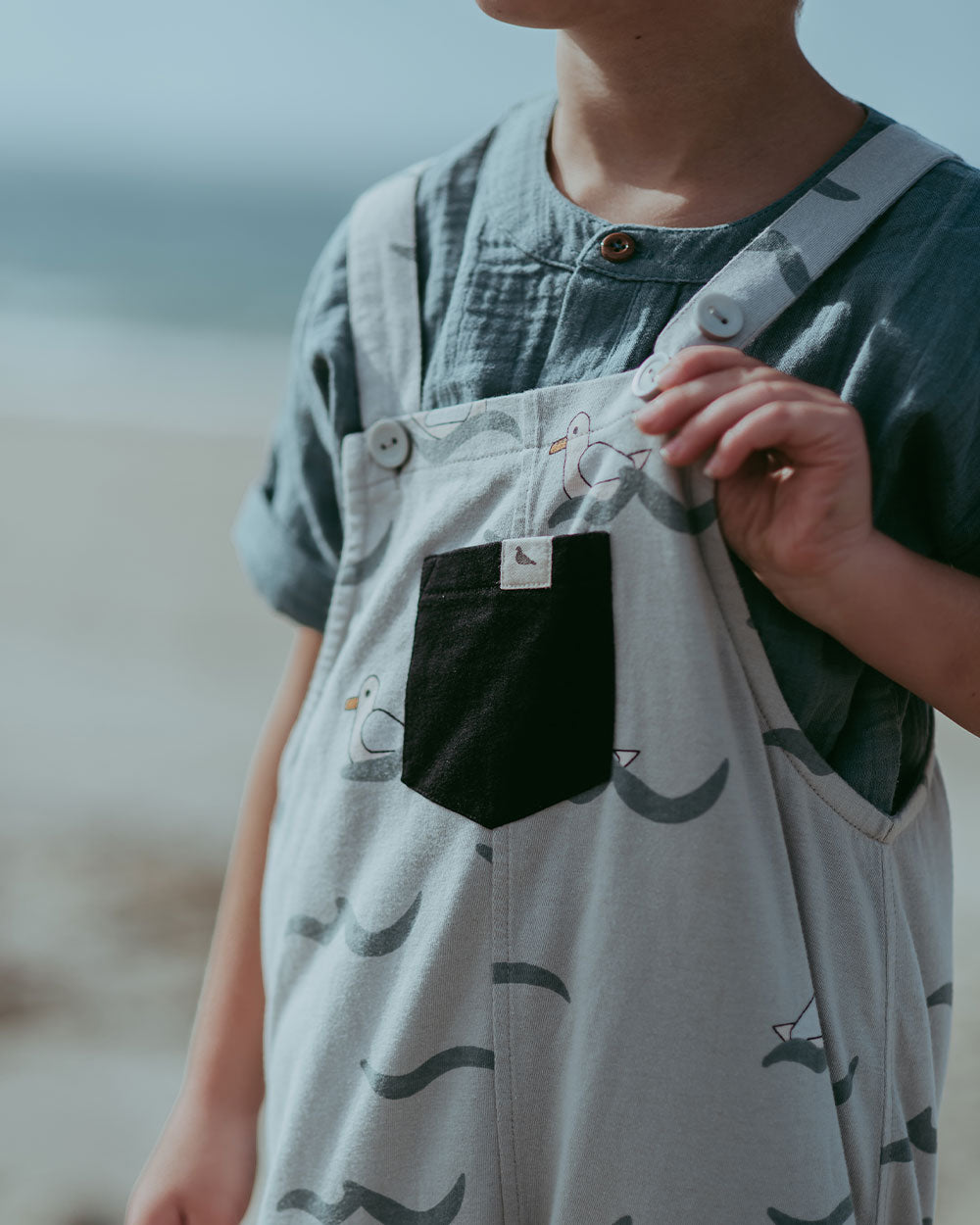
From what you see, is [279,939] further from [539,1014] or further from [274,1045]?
[539,1014]

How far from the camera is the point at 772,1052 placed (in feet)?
2.32

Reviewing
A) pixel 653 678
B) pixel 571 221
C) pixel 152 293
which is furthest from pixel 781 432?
pixel 152 293

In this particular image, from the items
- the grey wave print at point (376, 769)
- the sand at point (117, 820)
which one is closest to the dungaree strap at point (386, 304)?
the grey wave print at point (376, 769)

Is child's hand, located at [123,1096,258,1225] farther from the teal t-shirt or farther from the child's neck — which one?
the child's neck

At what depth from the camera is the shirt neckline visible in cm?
77

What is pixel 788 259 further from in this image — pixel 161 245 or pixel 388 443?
pixel 161 245

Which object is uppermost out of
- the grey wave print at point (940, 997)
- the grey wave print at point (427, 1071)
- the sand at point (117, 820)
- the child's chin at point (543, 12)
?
the child's chin at point (543, 12)

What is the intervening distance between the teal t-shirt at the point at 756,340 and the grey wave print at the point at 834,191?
18 millimetres

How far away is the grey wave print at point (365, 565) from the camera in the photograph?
0.86 m

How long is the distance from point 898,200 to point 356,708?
493 mm

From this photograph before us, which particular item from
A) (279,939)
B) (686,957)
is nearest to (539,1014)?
(686,957)

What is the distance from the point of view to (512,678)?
0.76m

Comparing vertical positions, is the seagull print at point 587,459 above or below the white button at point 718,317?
below

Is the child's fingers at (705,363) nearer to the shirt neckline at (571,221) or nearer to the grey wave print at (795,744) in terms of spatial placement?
the shirt neckline at (571,221)
